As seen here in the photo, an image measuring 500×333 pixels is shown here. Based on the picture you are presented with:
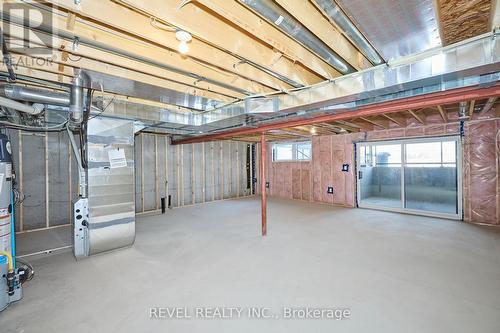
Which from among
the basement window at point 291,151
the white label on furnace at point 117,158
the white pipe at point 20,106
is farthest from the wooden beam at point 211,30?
the basement window at point 291,151

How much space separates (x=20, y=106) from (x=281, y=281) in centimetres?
338

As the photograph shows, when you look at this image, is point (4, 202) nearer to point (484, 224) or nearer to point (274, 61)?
point (274, 61)

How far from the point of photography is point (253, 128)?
3801mm

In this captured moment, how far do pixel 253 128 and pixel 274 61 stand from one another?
178 cm

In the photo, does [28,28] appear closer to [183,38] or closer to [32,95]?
[183,38]

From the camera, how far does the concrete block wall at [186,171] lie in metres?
5.91

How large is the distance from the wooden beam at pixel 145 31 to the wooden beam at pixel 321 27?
74cm

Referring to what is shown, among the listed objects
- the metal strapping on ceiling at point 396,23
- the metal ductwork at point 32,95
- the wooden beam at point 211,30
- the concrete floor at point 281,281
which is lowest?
the concrete floor at point 281,281

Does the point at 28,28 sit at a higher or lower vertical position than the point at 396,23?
higher

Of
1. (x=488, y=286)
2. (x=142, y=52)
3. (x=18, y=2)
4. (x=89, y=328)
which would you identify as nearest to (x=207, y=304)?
(x=89, y=328)

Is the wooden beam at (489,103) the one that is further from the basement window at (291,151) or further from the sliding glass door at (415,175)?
the basement window at (291,151)

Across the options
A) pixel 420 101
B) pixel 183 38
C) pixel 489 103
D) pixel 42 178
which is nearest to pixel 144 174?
pixel 42 178

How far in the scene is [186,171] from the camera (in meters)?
6.76

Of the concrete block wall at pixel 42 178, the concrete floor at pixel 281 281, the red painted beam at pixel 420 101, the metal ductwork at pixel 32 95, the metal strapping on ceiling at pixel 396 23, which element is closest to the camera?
the metal strapping on ceiling at pixel 396 23
